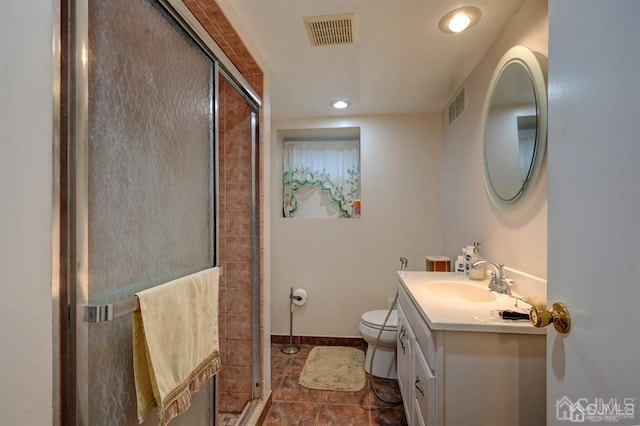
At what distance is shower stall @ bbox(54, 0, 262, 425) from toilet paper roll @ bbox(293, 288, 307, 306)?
159cm

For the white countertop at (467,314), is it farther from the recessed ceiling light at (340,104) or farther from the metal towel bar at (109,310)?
the recessed ceiling light at (340,104)

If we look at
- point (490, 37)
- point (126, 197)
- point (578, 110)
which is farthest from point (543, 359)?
point (490, 37)

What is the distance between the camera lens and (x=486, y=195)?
5.69 ft

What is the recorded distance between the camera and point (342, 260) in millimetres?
2785

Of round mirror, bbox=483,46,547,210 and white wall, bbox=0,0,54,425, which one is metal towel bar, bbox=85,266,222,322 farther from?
round mirror, bbox=483,46,547,210

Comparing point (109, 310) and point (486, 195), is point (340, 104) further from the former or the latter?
point (109, 310)

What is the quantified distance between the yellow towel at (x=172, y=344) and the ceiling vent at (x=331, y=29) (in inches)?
51.4

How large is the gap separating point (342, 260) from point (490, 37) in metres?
2.00

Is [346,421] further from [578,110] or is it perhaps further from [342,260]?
[578,110]

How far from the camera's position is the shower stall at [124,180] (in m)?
0.63

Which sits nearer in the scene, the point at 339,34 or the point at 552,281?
the point at 552,281

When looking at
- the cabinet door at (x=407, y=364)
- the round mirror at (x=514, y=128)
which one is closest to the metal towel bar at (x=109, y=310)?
the cabinet door at (x=407, y=364)

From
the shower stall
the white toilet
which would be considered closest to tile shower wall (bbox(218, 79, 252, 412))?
the shower stall

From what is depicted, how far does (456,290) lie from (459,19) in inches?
55.0
